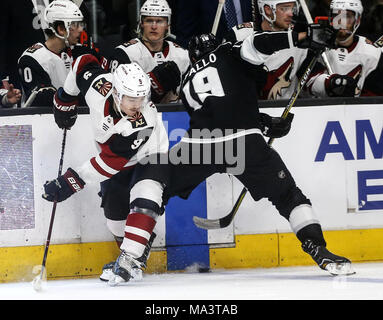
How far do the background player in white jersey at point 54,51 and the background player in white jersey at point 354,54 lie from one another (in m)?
1.34

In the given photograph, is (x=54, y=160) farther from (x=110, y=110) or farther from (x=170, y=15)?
(x=170, y=15)

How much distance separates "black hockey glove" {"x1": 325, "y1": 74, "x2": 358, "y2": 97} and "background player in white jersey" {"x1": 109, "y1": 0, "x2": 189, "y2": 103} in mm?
819

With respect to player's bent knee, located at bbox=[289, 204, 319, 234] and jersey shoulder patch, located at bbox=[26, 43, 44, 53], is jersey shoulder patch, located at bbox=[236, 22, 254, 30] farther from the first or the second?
player's bent knee, located at bbox=[289, 204, 319, 234]

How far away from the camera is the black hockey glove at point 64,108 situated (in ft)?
18.3

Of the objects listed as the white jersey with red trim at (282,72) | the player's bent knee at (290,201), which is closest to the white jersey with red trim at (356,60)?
the white jersey with red trim at (282,72)

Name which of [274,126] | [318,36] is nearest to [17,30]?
[274,126]

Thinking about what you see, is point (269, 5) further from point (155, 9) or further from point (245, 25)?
point (155, 9)

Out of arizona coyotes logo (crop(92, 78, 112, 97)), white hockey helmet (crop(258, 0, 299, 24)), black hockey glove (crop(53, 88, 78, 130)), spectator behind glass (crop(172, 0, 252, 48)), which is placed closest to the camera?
arizona coyotes logo (crop(92, 78, 112, 97))

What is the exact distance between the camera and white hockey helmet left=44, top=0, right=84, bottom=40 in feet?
20.1

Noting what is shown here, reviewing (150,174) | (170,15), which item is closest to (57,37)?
(170,15)

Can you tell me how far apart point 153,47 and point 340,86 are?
1071 millimetres

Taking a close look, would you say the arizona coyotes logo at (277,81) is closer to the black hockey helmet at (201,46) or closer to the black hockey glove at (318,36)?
the black hockey helmet at (201,46)

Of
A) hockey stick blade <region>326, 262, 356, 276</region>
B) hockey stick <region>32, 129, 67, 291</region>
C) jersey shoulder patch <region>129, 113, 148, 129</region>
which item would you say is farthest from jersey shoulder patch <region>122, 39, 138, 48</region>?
hockey stick blade <region>326, 262, 356, 276</region>

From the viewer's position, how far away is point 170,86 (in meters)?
6.02
